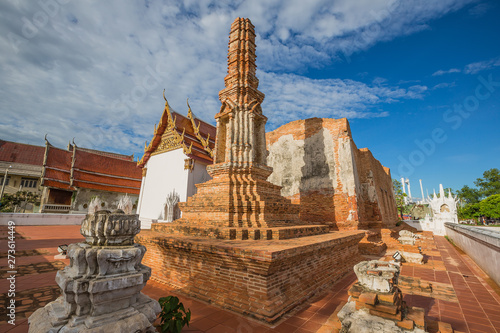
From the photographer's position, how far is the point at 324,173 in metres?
10.1

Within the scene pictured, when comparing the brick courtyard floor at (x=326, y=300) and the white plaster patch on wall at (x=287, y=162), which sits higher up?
the white plaster patch on wall at (x=287, y=162)

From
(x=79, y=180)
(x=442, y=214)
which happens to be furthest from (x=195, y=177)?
(x=442, y=214)

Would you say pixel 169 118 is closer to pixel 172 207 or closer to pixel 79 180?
pixel 172 207

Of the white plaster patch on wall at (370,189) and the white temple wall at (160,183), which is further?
the white temple wall at (160,183)

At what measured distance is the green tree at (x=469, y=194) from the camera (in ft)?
140

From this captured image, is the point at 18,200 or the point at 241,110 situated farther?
the point at 18,200

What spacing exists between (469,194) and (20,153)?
7087cm

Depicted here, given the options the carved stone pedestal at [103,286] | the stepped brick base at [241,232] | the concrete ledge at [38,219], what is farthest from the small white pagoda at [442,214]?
the concrete ledge at [38,219]

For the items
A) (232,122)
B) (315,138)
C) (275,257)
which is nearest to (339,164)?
(315,138)

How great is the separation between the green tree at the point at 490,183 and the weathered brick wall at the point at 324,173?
4556cm

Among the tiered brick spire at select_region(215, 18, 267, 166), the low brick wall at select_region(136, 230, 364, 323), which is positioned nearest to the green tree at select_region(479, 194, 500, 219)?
the low brick wall at select_region(136, 230, 364, 323)

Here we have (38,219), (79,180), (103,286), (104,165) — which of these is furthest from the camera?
(104,165)

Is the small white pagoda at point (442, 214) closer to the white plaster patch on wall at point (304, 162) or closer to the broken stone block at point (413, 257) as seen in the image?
the broken stone block at point (413, 257)

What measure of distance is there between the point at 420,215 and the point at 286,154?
4328 cm
